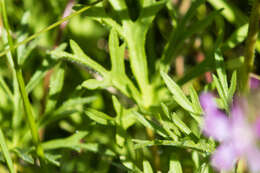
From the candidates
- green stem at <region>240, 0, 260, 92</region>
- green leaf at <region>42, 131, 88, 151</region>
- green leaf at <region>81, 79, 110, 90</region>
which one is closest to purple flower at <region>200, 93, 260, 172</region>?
green stem at <region>240, 0, 260, 92</region>

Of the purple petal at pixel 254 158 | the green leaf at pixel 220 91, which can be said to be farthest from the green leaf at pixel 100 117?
the purple petal at pixel 254 158

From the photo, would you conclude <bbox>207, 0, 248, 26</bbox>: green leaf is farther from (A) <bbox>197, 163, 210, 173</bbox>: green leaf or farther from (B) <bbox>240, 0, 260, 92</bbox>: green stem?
(A) <bbox>197, 163, 210, 173</bbox>: green leaf

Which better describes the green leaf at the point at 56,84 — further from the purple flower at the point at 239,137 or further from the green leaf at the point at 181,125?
the purple flower at the point at 239,137

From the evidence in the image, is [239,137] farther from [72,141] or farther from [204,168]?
[72,141]

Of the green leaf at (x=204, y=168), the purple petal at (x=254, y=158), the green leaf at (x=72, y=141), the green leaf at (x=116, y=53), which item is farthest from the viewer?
the green leaf at (x=72, y=141)

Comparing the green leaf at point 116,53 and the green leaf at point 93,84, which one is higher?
the green leaf at point 116,53

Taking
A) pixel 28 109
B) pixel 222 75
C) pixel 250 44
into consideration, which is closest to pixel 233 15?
pixel 250 44

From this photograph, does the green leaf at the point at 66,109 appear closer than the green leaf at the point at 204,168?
No

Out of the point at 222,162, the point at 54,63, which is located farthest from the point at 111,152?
the point at 222,162
